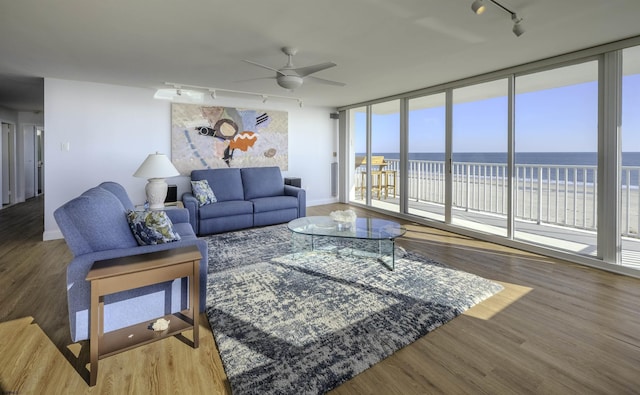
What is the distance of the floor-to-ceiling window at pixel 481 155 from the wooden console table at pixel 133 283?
4170 mm

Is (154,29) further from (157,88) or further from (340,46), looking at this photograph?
(157,88)

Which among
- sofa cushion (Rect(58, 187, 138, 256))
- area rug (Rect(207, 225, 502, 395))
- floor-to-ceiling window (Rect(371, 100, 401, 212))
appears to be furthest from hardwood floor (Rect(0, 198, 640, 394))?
floor-to-ceiling window (Rect(371, 100, 401, 212))

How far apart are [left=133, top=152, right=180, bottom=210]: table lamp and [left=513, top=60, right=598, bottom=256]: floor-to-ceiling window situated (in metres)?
4.46

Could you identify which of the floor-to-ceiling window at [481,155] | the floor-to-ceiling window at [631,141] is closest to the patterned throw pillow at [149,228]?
the floor-to-ceiling window at [481,155]

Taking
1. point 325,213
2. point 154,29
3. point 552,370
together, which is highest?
point 154,29

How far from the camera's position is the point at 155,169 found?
11.8ft

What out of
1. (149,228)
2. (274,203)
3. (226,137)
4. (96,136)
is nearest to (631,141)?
(274,203)

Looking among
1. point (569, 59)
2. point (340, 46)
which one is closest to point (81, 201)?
point (340, 46)

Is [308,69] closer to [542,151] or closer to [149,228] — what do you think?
[149,228]

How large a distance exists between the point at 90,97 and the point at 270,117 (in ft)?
9.53

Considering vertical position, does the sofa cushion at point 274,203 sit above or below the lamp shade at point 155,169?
below

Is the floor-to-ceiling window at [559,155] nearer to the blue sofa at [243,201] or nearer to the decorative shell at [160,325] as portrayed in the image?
the blue sofa at [243,201]

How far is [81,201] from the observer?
75.4 inches

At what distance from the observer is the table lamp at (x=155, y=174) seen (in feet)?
11.8
